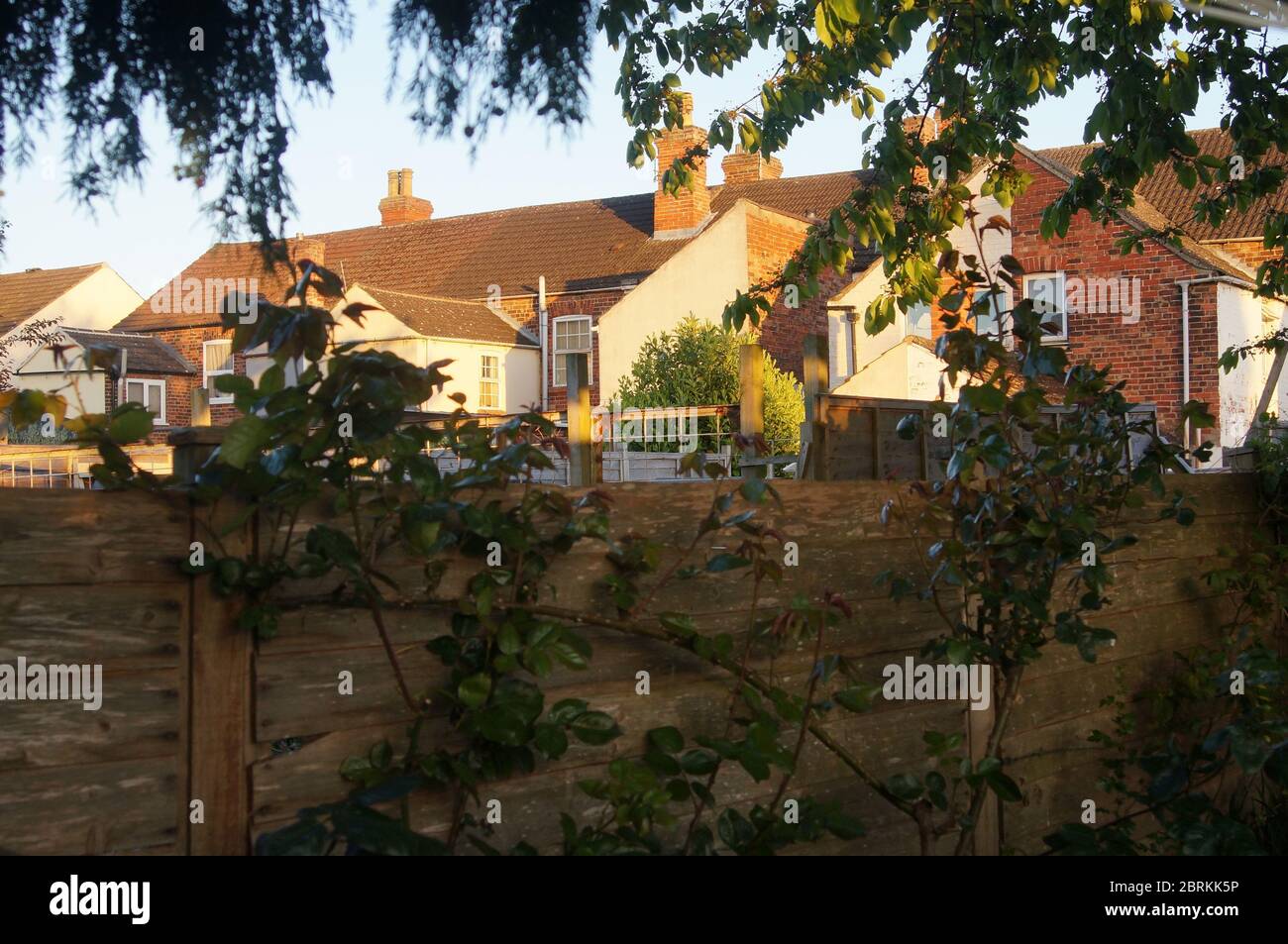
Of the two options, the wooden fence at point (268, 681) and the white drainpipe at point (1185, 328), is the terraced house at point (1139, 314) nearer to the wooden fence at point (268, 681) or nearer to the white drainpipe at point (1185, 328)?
the white drainpipe at point (1185, 328)

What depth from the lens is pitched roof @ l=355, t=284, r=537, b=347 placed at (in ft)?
81.2

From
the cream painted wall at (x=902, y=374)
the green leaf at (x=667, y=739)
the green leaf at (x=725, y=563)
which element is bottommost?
the green leaf at (x=667, y=739)

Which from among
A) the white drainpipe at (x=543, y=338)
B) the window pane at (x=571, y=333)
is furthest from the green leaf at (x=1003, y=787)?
the window pane at (x=571, y=333)

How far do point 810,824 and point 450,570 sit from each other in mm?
952

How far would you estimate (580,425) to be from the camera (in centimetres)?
845

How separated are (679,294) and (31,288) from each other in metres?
23.4

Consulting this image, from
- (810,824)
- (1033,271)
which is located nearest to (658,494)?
Result: (810,824)

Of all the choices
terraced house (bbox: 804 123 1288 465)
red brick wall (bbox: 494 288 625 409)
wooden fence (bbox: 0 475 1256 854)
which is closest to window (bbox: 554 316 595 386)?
red brick wall (bbox: 494 288 625 409)

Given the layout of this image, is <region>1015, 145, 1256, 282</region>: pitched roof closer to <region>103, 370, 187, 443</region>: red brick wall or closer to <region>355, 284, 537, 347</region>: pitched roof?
<region>355, 284, 537, 347</region>: pitched roof

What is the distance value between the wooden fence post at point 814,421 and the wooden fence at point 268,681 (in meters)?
3.15

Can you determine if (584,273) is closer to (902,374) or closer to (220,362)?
(902,374)

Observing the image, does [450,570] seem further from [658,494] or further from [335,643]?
[658,494]

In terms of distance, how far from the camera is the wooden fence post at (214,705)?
7.52ft

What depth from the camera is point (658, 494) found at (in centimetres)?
310
